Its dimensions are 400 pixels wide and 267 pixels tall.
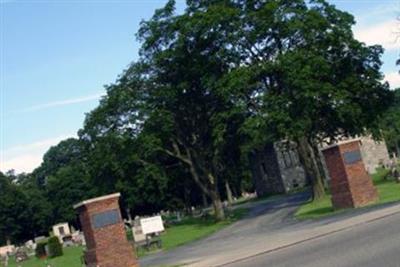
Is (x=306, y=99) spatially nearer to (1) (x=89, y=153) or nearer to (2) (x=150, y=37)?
(2) (x=150, y=37)

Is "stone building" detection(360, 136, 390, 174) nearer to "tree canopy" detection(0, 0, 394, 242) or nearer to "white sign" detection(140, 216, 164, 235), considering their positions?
"tree canopy" detection(0, 0, 394, 242)

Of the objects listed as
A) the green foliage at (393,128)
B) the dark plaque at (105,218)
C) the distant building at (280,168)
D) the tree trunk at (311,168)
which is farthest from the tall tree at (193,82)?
the green foliage at (393,128)

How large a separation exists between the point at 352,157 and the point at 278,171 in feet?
167

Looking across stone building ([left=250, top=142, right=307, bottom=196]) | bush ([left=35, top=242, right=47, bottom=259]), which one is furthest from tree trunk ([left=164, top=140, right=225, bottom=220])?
stone building ([left=250, top=142, right=307, bottom=196])

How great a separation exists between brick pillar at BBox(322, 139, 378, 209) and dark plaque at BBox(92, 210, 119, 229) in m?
10.3

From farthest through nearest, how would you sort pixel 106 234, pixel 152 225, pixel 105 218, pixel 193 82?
1. pixel 193 82
2. pixel 152 225
3. pixel 105 218
4. pixel 106 234

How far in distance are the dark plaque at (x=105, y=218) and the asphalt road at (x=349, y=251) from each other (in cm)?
568

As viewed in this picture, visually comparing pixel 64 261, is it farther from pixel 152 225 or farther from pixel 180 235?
pixel 152 225

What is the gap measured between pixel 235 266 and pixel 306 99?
74.5 ft

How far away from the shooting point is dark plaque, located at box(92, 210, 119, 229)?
2172 cm

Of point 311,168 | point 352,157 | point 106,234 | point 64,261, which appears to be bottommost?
point 64,261

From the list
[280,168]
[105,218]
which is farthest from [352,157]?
[280,168]

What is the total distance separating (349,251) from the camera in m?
14.6

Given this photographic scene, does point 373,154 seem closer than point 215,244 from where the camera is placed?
No
